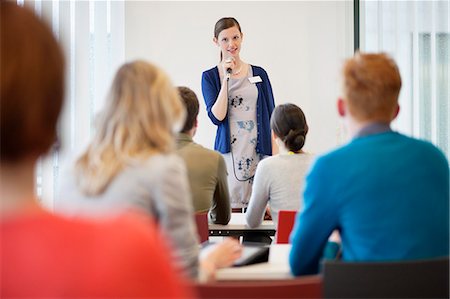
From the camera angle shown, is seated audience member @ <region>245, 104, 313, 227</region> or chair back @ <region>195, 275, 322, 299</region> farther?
seated audience member @ <region>245, 104, 313, 227</region>

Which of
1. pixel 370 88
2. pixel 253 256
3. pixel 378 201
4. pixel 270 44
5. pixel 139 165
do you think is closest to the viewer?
pixel 139 165

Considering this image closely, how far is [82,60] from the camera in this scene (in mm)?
4953

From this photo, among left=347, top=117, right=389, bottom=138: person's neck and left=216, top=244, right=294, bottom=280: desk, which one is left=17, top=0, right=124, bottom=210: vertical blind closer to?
left=216, top=244, right=294, bottom=280: desk

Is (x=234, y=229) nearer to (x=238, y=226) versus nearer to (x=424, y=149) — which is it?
(x=238, y=226)

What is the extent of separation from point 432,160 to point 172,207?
73cm

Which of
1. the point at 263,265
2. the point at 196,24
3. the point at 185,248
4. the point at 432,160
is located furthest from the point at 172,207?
the point at 196,24

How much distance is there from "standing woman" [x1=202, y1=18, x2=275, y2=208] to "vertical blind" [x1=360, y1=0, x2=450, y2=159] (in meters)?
1.37

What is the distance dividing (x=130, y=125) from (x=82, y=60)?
3.34m

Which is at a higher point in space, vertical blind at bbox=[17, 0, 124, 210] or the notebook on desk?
vertical blind at bbox=[17, 0, 124, 210]

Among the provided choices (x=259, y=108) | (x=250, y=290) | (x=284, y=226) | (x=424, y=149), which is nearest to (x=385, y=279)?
(x=250, y=290)

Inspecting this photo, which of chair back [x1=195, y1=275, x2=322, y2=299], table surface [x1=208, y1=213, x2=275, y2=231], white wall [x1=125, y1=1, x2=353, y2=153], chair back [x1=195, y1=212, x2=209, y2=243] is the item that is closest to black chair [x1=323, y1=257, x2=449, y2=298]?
chair back [x1=195, y1=275, x2=322, y2=299]

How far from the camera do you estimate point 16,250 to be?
0.73 metres

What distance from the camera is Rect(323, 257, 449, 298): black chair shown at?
1.49m

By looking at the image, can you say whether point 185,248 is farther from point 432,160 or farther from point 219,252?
point 432,160
